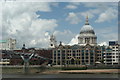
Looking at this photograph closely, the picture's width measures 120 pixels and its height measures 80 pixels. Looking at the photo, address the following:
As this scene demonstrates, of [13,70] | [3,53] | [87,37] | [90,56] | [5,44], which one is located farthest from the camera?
[5,44]

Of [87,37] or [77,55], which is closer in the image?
[77,55]

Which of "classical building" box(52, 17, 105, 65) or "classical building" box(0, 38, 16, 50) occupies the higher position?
"classical building" box(0, 38, 16, 50)

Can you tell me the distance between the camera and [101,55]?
71.4 metres

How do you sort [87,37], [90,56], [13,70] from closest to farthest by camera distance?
[13,70], [90,56], [87,37]

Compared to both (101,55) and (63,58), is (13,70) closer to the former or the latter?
(63,58)

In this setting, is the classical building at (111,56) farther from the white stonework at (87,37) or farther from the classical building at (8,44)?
the classical building at (8,44)

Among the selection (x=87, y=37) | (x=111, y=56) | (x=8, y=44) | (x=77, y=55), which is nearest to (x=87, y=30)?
(x=87, y=37)

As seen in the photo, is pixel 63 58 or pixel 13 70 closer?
pixel 13 70

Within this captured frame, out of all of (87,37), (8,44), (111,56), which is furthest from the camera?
(8,44)

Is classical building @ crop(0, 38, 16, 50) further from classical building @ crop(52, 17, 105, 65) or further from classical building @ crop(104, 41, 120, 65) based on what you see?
classical building @ crop(104, 41, 120, 65)

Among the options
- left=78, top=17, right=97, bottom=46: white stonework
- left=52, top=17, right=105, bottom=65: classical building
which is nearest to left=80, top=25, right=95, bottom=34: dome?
left=78, top=17, right=97, bottom=46: white stonework

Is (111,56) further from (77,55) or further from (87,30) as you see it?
(87,30)

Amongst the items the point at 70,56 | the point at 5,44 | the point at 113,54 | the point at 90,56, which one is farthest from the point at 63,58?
the point at 5,44

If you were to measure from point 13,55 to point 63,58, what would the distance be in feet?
39.4
